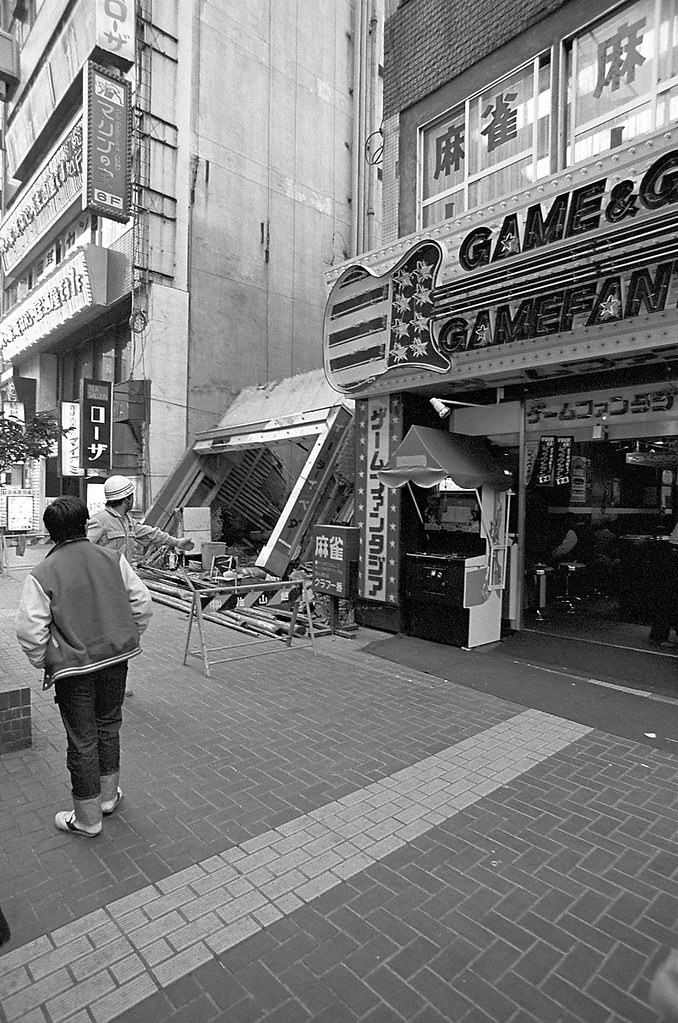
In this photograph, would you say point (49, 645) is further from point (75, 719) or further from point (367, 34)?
point (367, 34)

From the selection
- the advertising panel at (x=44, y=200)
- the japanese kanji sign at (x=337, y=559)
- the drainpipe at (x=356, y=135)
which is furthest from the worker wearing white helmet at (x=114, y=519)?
the drainpipe at (x=356, y=135)

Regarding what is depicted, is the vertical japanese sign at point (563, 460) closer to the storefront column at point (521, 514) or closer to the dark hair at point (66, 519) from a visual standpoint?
the storefront column at point (521, 514)

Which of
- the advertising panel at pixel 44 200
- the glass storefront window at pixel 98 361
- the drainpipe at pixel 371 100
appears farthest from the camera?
the drainpipe at pixel 371 100

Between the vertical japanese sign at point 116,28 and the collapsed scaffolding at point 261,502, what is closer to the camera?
the collapsed scaffolding at point 261,502

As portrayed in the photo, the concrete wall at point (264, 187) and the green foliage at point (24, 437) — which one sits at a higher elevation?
the concrete wall at point (264, 187)

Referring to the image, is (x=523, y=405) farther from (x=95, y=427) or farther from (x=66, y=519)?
(x=95, y=427)

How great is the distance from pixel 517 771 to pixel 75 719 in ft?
9.94

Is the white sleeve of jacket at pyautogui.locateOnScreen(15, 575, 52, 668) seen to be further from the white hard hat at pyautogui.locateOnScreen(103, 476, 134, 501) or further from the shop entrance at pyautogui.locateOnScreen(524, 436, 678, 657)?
the shop entrance at pyautogui.locateOnScreen(524, 436, 678, 657)

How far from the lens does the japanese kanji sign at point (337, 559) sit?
895 cm

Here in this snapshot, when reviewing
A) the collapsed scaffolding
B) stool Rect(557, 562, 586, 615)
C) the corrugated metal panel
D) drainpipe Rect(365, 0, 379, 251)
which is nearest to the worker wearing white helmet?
the collapsed scaffolding

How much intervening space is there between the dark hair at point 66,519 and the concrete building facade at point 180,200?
1262 centimetres

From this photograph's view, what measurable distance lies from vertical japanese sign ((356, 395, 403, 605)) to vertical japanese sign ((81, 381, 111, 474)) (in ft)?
29.4

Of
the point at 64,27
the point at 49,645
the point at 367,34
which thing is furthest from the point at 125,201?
the point at 49,645

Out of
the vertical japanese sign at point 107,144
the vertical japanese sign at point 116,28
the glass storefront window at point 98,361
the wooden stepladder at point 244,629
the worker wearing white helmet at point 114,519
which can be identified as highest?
the vertical japanese sign at point 116,28
